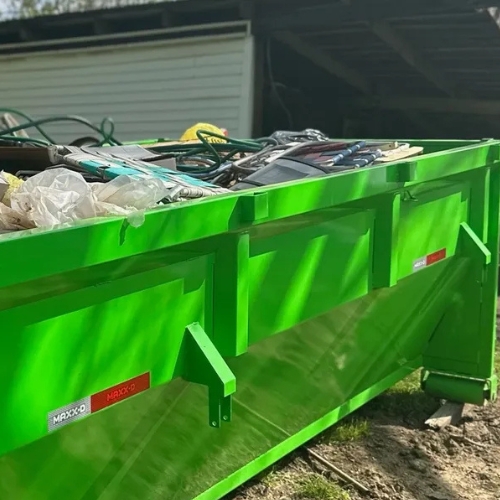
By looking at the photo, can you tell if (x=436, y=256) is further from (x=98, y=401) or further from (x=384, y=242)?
(x=98, y=401)

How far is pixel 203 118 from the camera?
28.5ft

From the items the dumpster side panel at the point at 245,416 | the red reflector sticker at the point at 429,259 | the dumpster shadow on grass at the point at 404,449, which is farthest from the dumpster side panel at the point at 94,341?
the dumpster shadow on grass at the point at 404,449

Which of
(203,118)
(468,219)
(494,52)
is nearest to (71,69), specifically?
(203,118)

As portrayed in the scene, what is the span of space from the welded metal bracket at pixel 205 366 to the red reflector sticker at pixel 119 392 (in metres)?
0.15

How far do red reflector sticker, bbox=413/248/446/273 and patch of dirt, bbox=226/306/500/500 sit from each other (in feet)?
2.76

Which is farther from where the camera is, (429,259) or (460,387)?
(460,387)

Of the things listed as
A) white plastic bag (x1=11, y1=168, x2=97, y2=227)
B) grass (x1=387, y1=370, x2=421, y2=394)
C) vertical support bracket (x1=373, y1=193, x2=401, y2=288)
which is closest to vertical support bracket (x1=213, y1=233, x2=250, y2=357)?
white plastic bag (x1=11, y1=168, x2=97, y2=227)

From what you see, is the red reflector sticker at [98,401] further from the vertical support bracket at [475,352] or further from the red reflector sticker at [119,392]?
the vertical support bracket at [475,352]

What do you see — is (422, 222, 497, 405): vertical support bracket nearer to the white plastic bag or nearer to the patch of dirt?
the patch of dirt

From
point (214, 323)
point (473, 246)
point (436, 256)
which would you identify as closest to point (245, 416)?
point (214, 323)

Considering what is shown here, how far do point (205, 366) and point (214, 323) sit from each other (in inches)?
6.1

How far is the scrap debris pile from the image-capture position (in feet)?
5.86

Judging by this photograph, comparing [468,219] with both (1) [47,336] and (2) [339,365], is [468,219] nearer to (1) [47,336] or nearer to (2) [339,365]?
(2) [339,365]

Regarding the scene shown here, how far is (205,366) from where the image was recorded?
2031mm
